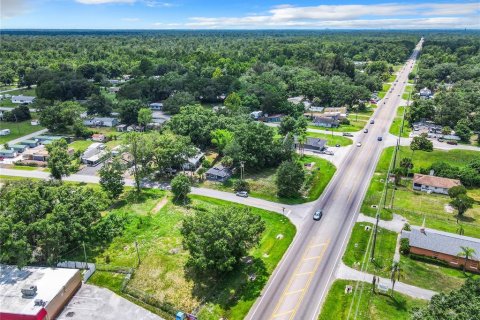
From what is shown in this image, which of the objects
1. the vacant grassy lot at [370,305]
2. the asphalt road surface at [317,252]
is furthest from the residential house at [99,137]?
the vacant grassy lot at [370,305]

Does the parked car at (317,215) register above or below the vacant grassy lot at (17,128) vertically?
below

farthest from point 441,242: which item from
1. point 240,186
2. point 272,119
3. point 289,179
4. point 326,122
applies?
point 272,119

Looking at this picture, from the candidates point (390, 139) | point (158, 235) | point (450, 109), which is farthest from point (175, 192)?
point (450, 109)

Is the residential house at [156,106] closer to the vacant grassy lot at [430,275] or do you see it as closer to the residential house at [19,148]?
the residential house at [19,148]

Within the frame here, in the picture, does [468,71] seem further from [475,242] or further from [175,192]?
[175,192]

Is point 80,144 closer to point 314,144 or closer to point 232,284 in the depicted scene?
point 314,144

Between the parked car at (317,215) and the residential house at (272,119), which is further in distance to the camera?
the residential house at (272,119)
